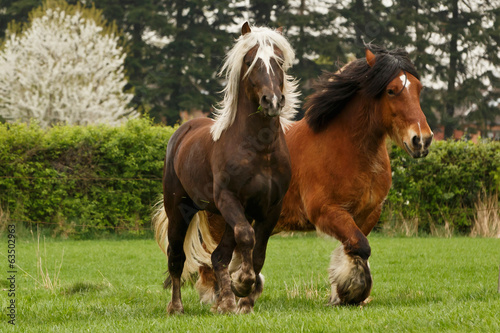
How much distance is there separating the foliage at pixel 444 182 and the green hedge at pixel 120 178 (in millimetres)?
24

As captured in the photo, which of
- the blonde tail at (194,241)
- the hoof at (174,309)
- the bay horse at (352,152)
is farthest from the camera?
the blonde tail at (194,241)

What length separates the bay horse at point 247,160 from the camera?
5109 mm

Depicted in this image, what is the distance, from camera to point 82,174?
51.1 ft

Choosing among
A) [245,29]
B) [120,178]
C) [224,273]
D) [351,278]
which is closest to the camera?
[224,273]

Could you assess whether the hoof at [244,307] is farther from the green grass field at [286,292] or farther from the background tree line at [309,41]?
the background tree line at [309,41]

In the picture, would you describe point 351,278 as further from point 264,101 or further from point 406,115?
point 264,101

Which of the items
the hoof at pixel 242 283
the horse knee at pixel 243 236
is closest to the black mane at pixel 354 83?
the horse knee at pixel 243 236

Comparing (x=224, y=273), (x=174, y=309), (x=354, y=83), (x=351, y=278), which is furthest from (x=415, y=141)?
(x=174, y=309)

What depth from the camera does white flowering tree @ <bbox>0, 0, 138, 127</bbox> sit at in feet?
101

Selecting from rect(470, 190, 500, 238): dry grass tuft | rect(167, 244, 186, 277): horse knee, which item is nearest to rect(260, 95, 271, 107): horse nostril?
rect(167, 244, 186, 277): horse knee

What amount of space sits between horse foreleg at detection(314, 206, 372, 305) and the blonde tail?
60.5 inches

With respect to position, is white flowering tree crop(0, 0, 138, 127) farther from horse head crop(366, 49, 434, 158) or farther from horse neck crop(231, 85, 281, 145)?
horse neck crop(231, 85, 281, 145)

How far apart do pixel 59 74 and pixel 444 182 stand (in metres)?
21.1

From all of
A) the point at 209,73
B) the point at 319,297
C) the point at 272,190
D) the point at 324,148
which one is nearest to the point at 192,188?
the point at 272,190
